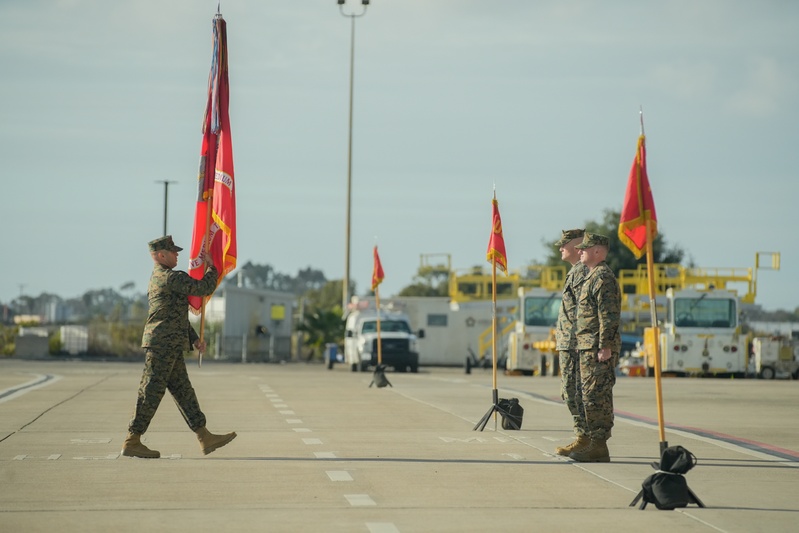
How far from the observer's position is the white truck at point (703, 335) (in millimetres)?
41281

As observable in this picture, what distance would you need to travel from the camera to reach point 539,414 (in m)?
19.7

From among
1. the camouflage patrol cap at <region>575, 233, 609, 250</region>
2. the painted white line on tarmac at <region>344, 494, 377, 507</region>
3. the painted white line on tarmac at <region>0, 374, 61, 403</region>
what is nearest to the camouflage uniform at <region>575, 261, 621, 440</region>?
the camouflage patrol cap at <region>575, 233, 609, 250</region>

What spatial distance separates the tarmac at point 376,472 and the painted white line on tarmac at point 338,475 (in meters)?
0.05

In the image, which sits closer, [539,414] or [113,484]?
[113,484]

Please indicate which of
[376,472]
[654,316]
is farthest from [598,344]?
[376,472]

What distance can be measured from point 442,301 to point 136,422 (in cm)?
4343

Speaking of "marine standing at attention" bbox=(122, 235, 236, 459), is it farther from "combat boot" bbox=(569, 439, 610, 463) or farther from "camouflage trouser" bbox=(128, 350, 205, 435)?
"combat boot" bbox=(569, 439, 610, 463)

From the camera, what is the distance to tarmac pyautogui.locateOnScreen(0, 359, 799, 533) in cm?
900

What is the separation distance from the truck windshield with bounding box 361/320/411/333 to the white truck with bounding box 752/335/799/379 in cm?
1187

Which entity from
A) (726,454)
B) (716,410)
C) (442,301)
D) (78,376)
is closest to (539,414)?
(716,410)

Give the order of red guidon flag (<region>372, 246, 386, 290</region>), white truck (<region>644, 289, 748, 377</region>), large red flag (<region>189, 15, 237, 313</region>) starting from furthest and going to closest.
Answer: white truck (<region>644, 289, 748, 377</region>) < red guidon flag (<region>372, 246, 386, 290</region>) < large red flag (<region>189, 15, 237, 313</region>)

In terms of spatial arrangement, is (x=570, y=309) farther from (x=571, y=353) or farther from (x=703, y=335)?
(x=703, y=335)

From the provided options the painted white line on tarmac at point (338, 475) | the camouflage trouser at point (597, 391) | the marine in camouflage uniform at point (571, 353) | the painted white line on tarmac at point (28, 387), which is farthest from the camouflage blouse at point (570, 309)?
the painted white line on tarmac at point (28, 387)

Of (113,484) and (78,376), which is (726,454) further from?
(78,376)
